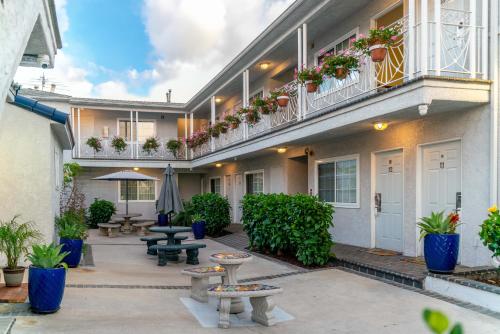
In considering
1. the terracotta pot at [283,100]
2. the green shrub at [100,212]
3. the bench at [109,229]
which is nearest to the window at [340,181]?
the terracotta pot at [283,100]

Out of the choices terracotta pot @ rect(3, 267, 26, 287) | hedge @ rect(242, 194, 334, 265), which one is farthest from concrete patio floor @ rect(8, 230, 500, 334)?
terracotta pot @ rect(3, 267, 26, 287)

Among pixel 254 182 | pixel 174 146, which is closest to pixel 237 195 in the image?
pixel 254 182

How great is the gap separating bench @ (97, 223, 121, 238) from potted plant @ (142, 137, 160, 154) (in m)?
5.72

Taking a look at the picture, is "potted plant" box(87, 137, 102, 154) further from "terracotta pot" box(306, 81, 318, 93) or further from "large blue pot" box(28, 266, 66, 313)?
"large blue pot" box(28, 266, 66, 313)

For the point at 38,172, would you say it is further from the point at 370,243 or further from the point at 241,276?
the point at 370,243

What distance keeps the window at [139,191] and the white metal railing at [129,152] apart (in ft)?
6.00

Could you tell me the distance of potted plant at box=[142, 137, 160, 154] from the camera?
21.8m

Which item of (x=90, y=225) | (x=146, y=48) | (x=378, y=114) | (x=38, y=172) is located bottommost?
(x=90, y=225)

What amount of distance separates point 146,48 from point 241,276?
26.3 m

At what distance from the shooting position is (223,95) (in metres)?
19.5

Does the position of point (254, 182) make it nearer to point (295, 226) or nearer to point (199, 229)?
point (199, 229)

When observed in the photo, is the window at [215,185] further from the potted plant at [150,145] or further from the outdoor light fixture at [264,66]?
the outdoor light fixture at [264,66]

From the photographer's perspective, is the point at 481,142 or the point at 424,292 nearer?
the point at 424,292

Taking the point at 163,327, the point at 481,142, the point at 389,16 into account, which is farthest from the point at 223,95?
the point at 163,327
